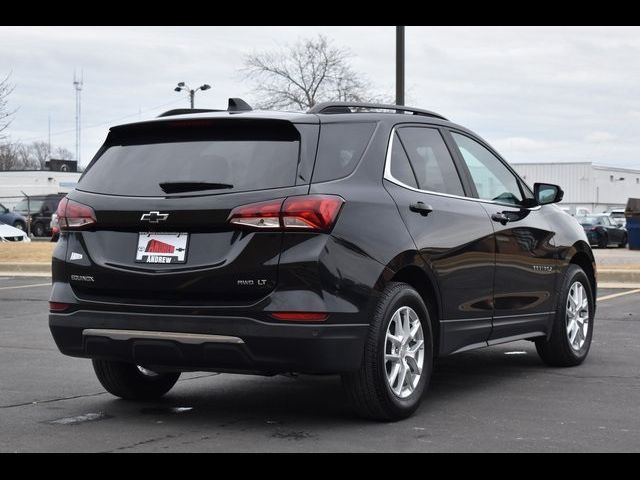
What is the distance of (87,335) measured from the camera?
6.11 m

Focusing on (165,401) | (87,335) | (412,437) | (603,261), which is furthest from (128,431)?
(603,261)

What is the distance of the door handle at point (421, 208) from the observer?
6.47 m

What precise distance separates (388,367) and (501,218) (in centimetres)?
178

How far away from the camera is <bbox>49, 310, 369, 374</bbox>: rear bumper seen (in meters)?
5.70

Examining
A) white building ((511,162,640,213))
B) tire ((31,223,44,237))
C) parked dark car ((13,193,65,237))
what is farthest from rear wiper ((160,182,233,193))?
white building ((511,162,640,213))

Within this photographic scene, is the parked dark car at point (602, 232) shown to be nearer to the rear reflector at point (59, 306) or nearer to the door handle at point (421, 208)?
the door handle at point (421, 208)

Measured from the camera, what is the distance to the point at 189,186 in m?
6.03

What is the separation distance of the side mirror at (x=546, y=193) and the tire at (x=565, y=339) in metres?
0.61

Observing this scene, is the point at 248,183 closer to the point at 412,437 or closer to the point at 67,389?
the point at 412,437

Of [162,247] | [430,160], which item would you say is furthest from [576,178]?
[162,247]

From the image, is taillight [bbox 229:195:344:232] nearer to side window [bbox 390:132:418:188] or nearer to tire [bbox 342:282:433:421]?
tire [bbox 342:282:433:421]

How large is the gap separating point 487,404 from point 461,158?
5.38 feet

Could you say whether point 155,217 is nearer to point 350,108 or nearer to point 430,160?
point 350,108

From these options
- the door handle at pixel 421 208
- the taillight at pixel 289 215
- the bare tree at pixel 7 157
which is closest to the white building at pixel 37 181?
the bare tree at pixel 7 157
